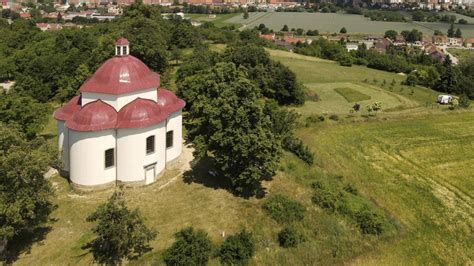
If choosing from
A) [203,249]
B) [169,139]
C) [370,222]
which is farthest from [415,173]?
[203,249]

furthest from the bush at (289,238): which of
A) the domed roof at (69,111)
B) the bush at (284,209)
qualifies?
the domed roof at (69,111)

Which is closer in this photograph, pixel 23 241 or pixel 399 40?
pixel 23 241

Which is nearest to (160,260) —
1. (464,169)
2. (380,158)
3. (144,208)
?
(144,208)

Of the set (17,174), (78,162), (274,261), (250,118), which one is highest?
(250,118)

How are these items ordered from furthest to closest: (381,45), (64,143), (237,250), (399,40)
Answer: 1. (399,40)
2. (381,45)
3. (64,143)
4. (237,250)

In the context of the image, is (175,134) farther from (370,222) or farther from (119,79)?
(370,222)

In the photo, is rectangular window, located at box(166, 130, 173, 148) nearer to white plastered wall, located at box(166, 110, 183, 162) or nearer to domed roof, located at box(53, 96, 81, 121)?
white plastered wall, located at box(166, 110, 183, 162)

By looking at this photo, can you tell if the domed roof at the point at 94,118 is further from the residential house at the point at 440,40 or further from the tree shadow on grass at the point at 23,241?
the residential house at the point at 440,40

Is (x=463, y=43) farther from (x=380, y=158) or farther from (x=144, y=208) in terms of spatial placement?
(x=144, y=208)
